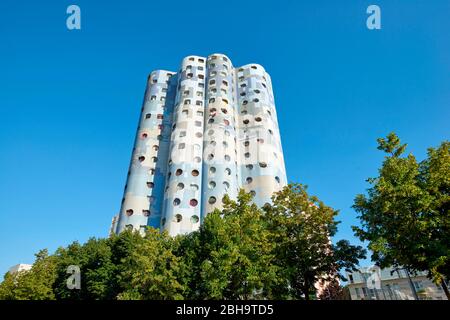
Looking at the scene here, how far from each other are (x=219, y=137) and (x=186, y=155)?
251 inches

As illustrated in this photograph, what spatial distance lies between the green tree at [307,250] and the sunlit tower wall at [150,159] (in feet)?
78.9

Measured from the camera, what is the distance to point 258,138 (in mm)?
48625

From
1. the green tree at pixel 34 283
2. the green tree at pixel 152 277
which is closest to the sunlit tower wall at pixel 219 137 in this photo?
the green tree at pixel 152 277

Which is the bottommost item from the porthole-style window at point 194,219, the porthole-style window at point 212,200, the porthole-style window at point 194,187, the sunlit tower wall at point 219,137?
the porthole-style window at point 194,219

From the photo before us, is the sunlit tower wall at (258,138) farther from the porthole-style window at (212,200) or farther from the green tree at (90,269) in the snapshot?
the green tree at (90,269)

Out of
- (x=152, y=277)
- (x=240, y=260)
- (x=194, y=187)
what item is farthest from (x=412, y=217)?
(x=194, y=187)

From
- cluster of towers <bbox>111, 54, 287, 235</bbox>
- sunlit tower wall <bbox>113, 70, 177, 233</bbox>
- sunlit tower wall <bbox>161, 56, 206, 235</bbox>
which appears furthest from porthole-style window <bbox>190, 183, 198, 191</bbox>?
Answer: sunlit tower wall <bbox>113, 70, 177, 233</bbox>

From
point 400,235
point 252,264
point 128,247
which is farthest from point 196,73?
point 400,235

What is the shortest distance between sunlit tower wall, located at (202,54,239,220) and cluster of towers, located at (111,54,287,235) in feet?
0.49

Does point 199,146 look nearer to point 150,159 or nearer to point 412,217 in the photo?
point 150,159

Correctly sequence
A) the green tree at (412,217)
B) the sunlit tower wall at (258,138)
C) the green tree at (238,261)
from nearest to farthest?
the green tree at (412,217)
the green tree at (238,261)
the sunlit tower wall at (258,138)

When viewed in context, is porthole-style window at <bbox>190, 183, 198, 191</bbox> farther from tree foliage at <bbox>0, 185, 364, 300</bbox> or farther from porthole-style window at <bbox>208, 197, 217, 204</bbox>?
tree foliage at <bbox>0, 185, 364, 300</bbox>

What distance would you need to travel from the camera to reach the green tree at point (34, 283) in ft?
90.7
